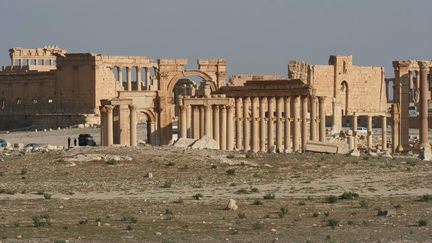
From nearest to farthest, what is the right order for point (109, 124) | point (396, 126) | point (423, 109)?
point (109, 124) → point (423, 109) → point (396, 126)

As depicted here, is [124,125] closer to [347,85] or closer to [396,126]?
[396,126]

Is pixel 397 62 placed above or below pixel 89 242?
above

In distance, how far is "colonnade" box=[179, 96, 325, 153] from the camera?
61656mm

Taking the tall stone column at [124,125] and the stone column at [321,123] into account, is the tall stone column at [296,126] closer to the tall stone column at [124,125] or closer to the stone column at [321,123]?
the stone column at [321,123]

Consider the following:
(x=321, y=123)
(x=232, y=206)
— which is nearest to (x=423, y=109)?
(x=321, y=123)

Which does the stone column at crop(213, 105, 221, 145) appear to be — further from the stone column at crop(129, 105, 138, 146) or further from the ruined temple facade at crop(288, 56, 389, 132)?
the ruined temple facade at crop(288, 56, 389, 132)

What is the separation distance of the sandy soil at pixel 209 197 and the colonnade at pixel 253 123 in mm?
Result: 10208

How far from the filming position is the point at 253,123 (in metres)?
65.1

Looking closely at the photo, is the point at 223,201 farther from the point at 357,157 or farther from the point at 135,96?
the point at 135,96

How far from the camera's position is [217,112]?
61750 millimetres

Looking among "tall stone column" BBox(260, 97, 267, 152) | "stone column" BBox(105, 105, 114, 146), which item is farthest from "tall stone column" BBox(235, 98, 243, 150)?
"stone column" BBox(105, 105, 114, 146)

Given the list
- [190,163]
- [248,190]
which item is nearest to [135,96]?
[190,163]

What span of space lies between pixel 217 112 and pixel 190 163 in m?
15.6

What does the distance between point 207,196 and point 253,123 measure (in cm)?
2794
